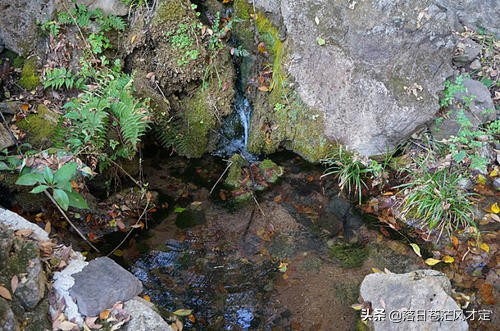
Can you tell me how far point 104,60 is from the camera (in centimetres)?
623

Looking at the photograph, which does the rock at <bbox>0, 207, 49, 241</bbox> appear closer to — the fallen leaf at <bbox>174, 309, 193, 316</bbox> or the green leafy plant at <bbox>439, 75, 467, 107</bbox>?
the fallen leaf at <bbox>174, 309, 193, 316</bbox>

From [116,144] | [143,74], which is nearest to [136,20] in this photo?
[143,74]

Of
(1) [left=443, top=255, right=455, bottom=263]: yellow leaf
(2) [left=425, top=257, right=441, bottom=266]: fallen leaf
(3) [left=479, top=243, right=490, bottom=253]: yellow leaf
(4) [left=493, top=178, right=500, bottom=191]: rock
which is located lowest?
(2) [left=425, top=257, right=441, bottom=266]: fallen leaf

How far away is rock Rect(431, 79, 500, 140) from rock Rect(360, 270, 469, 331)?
2523 mm

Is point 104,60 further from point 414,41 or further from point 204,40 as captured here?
point 414,41

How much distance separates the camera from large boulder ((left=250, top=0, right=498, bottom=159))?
20.6 feet

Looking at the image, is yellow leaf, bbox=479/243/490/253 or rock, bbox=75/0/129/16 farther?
rock, bbox=75/0/129/16

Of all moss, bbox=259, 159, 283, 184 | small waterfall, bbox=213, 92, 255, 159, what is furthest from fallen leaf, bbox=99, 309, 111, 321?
small waterfall, bbox=213, 92, 255, 159

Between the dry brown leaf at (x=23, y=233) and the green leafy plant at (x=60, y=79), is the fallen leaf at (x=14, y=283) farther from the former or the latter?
the green leafy plant at (x=60, y=79)

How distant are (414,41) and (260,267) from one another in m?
3.90

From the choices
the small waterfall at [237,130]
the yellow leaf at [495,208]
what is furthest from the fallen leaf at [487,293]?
the small waterfall at [237,130]

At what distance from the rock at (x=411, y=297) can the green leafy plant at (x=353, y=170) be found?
1.72 m

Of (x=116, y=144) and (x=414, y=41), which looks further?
(x=414, y=41)

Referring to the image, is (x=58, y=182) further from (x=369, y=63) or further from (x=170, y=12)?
(x=369, y=63)
